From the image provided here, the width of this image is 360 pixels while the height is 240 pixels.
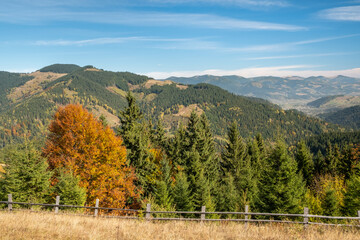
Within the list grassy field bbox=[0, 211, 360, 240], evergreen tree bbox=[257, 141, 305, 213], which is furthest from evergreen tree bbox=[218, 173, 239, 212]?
grassy field bbox=[0, 211, 360, 240]

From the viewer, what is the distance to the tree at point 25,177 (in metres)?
25.6

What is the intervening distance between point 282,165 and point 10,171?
29.5 metres

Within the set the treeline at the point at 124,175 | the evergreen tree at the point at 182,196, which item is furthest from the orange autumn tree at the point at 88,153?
the evergreen tree at the point at 182,196

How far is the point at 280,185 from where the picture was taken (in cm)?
2556

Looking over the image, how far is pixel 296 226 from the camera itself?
1540 cm

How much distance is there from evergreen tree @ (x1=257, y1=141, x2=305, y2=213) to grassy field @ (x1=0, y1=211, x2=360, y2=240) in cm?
1056

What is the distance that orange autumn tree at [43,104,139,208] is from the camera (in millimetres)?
28219

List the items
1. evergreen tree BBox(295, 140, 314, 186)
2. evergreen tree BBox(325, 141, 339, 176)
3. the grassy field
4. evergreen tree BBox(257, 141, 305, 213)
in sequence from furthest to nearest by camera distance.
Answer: evergreen tree BBox(325, 141, 339, 176) < evergreen tree BBox(295, 140, 314, 186) < evergreen tree BBox(257, 141, 305, 213) < the grassy field

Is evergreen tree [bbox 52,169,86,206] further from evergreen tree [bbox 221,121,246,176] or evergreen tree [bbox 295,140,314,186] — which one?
evergreen tree [bbox 295,140,314,186]

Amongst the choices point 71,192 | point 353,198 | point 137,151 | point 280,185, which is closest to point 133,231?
point 71,192

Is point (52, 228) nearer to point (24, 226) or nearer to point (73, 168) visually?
point (24, 226)

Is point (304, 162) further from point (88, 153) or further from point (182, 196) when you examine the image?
point (88, 153)

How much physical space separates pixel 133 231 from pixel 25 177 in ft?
63.8

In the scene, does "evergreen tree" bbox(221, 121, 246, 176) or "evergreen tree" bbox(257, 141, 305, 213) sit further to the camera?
"evergreen tree" bbox(221, 121, 246, 176)
